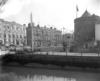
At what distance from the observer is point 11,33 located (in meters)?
57.7

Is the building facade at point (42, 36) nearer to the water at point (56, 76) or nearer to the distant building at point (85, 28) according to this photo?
the distant building at point (85, 28)

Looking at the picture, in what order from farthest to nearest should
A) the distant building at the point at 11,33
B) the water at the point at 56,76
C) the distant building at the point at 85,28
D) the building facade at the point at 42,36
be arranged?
1. the building facade at the point at 42,36
2. the distant building at the point at 11,33
3. the distant building at the point at 85,28
4. the water at the point at 56,76

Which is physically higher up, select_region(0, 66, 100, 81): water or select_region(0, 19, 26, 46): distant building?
select_region(0, 19, 26, 46): distant building

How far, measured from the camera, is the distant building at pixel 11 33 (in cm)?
5353

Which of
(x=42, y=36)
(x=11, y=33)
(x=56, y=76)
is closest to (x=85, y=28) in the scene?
(x=11, y=33)

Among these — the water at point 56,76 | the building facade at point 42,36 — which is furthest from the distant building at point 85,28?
the water at point 56,76

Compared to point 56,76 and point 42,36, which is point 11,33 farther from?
point 56,76

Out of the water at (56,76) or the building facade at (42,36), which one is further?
the building facade at (42,36)

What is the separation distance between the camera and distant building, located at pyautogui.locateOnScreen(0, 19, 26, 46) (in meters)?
53.5

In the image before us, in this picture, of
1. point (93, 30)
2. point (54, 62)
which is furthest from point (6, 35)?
point (54, 62)

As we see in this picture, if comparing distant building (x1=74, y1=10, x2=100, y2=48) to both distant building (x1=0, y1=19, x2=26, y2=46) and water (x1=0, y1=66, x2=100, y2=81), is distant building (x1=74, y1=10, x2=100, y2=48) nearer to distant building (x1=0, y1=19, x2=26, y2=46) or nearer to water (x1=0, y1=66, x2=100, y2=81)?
distant building (x1=0, y1=19, x2=26, y2=46)

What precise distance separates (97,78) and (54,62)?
718cm

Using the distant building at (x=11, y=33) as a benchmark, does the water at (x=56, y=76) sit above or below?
below

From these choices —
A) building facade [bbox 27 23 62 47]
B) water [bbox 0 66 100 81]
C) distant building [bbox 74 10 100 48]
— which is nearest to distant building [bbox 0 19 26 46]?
building facade [bbox 27 23 62 47]
